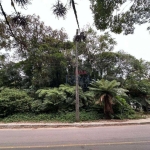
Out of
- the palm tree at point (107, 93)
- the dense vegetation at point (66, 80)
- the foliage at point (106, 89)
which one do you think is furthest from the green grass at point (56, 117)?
the foliage at point (106, 89)

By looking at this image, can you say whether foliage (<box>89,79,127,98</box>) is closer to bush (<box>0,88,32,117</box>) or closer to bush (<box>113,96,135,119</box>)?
bush (<box>113,96,135,119</box>)

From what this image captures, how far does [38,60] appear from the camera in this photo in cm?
1652

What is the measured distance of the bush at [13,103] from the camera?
13128 mm

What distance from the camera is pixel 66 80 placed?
17781 millimetres

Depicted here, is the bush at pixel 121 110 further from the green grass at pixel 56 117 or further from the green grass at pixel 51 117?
the green grass at pixel 51 117

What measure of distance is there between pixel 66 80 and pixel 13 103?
5.93m

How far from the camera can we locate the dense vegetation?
43.4 ft

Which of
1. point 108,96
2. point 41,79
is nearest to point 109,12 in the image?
point 108,96

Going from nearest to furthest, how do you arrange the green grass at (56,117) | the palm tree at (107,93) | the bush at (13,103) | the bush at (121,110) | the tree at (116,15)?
the tree at (116,15) → the green grass at (56,117) → the palm tree at (107,93) → the bush at (13,103) → the bush at (121,110)

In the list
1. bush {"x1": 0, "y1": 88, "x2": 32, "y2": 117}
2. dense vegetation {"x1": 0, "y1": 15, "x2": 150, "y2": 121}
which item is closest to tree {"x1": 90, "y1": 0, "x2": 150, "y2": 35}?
dense vegetation {"x1": 0, "y1": 15, "x2": 150, "y2": 121}

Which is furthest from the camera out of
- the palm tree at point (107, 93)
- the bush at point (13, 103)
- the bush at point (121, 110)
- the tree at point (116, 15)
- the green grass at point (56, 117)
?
the bush at point (121, 110)

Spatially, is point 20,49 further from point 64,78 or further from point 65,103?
point 64,78

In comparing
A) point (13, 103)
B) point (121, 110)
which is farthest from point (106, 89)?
point (13, 103)

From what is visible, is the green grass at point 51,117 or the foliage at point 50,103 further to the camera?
the foliage at point 50,103
